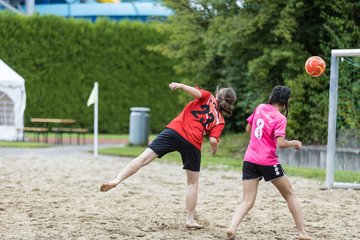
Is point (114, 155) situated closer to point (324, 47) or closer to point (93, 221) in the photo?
point (324, 47)

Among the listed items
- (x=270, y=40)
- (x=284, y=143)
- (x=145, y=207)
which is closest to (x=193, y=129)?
(x=284, y=143)

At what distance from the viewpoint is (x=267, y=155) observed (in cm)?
695

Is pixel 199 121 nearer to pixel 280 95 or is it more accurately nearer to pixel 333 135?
pixel 280 95

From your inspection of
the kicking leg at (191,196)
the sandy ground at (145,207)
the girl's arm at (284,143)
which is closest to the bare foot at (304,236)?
the sandy ground at (145,207)

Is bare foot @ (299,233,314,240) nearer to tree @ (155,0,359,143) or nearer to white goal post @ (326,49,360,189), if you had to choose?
white goal post @ (326,49,360,189)

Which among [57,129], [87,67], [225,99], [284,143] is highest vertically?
[87,67]

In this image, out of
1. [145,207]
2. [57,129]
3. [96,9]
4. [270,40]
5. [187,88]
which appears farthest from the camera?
[96,9]

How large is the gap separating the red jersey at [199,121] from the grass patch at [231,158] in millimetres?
5830

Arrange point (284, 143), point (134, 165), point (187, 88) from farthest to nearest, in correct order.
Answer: point (134, 165) < point (187, 88) < point (284, 143)

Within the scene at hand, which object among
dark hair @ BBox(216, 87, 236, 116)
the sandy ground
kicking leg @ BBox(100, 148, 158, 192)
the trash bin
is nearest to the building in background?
the trash bin

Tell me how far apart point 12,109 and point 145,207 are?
1351 centimetres

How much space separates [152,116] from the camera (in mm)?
28125

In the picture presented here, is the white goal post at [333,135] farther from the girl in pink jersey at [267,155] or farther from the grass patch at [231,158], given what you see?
the girl in pink jersey at [267,155]

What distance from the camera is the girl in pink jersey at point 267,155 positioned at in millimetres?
6930
